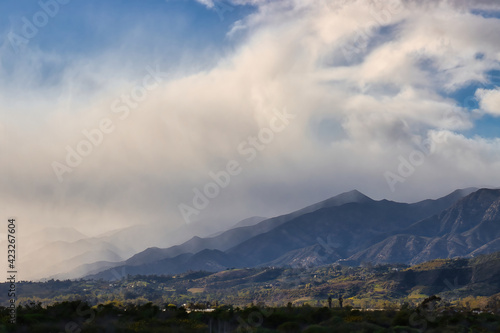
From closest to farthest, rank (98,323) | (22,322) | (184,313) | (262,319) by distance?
(22,322) → (98,323) → (262,319) → (184,313)

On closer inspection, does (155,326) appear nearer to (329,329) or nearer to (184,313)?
(184,313)

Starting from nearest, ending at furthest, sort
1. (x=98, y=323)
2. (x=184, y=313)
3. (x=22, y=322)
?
(x=22, y=322), (x=98, y=323), (x=184, y=313)

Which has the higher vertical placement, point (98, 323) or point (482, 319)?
point (98, 323)

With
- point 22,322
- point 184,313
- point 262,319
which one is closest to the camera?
point 22,322

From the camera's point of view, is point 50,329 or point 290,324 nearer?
point 50,329

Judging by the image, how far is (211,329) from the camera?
84.4 m

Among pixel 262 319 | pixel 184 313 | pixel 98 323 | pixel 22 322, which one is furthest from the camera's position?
pixel 184 313

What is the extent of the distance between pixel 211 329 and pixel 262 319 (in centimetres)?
964

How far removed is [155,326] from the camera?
8288cm

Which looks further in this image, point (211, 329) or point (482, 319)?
point (482, 319)

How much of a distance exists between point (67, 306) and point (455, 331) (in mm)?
65902

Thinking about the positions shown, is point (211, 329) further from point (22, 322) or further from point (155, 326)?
point (22, 322)

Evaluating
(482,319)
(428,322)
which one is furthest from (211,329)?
(482,319)

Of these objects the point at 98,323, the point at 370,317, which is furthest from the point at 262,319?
the point at 98,323
